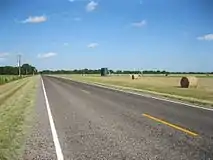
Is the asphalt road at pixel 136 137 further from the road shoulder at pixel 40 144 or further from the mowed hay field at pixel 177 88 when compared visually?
the mowed hay field at pixel 177 88

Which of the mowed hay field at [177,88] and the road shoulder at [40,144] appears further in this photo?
the mowed hay field at [177,88]

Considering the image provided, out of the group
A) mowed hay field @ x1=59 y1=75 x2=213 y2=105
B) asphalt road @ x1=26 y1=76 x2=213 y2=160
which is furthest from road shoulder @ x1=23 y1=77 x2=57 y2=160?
mowed hay field @ x1=59 y1=75 x2=213 y2=105

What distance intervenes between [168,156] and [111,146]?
57.9 inches

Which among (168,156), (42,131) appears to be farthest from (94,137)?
(168,156)

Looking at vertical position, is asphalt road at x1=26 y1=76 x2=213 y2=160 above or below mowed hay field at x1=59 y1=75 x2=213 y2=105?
above

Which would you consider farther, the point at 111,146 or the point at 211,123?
the point at 211,123

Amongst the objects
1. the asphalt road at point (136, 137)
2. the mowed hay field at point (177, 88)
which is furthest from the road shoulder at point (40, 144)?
the mowed hay field at point (177, 88)

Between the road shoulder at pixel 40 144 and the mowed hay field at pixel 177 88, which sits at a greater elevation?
the road shoulder at pixel 40 144

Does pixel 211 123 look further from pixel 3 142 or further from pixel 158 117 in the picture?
pixel 3 142

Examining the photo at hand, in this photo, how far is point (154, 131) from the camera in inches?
370

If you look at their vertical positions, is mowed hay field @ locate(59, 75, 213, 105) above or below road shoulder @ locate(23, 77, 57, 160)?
below

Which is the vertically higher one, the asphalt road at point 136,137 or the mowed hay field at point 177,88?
the asphalt road at point 136,137

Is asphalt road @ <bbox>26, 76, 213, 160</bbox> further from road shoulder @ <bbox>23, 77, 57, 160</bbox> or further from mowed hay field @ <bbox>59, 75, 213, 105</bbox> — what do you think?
mowed hay field @ <bbox>59, 75, 213, 105</bbox>

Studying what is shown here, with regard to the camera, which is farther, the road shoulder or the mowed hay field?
the mowed hay field
